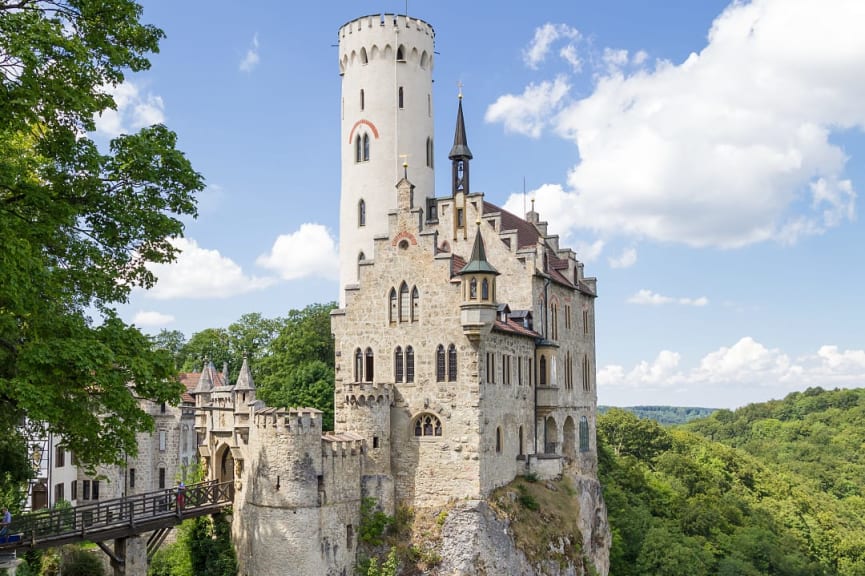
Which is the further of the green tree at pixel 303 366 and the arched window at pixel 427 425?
the green tree at pixel 303 366

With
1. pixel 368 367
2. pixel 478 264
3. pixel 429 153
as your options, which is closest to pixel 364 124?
pixel 429 153

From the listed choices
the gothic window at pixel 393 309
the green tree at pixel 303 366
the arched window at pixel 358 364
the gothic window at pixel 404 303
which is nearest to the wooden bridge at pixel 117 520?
the arched window at pixel 358 364

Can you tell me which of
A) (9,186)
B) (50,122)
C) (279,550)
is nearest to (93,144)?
(50,122)

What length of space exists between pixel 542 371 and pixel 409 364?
8.88 meters

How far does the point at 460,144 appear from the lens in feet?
161

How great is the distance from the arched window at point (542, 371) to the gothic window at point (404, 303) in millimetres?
9152

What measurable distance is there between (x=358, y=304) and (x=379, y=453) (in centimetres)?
731

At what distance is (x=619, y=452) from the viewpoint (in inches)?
3679

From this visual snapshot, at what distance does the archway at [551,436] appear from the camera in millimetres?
49156

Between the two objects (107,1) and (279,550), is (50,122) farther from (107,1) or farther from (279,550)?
(279,550)

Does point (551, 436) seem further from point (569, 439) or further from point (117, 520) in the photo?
point (117, 520)

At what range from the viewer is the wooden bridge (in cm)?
3297

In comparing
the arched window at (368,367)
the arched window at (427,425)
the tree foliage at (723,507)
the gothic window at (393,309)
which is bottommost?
the tree foliage at (723,507)

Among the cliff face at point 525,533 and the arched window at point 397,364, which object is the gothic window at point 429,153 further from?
the cliff face at point 525,533
